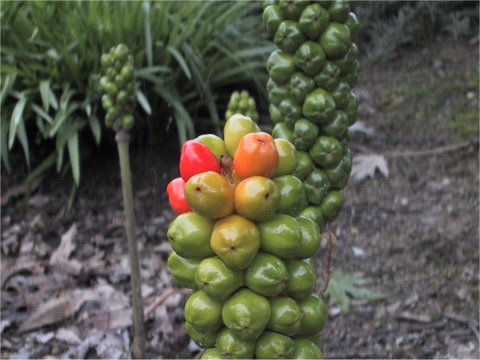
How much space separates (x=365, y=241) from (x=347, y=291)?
722mm

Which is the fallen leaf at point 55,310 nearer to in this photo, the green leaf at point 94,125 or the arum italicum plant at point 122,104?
the arum italicum plant at point 122,104

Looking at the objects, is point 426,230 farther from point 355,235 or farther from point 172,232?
point 172,232

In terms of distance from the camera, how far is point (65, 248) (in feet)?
14.1

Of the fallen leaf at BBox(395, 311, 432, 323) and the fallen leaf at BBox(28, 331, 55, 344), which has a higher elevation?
the fallen leaf at BBox(395, 311, 432, 323)

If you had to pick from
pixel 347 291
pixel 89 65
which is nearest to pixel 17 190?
pixel 89 65

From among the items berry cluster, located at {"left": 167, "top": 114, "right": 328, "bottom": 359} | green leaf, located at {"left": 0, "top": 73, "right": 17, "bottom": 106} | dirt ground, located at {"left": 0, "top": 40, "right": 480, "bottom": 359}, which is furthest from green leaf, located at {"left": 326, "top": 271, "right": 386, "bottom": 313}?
green leaf, located at {"left": 0, "top": 73, "right": 17, "bottom": 106}

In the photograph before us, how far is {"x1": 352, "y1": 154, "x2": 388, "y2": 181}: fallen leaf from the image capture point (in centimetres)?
479

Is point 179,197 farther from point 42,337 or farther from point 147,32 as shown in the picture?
point 147,32

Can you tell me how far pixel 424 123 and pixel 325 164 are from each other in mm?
3554

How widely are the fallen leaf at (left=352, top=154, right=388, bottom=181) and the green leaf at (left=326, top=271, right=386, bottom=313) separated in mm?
1331

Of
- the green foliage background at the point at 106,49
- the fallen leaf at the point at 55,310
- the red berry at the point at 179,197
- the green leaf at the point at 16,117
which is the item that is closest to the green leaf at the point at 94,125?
the green foliage background at the point at 106,49

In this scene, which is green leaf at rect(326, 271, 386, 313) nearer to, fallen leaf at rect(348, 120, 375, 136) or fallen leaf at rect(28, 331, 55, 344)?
fallen leaf at rect(28, 331, 55, 344)

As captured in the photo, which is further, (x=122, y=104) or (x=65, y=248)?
(x=65, y=248)

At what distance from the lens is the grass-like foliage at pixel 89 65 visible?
495 cm
